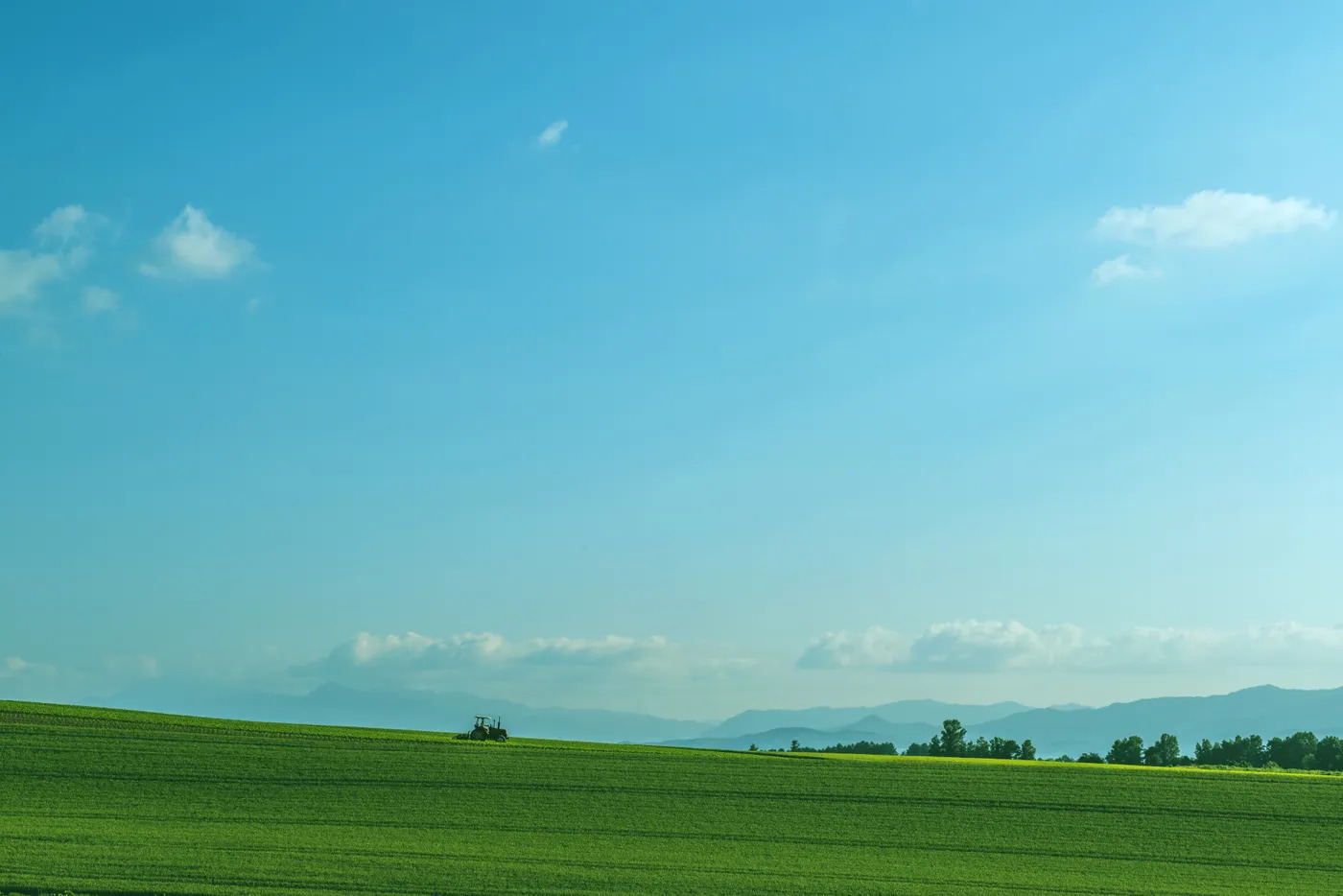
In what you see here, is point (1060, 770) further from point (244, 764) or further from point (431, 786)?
point (244, 764)

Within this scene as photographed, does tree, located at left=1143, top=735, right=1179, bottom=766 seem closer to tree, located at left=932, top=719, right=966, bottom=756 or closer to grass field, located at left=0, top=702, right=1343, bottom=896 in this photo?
tree, located at left=932, top=719, right=966, bottom=756

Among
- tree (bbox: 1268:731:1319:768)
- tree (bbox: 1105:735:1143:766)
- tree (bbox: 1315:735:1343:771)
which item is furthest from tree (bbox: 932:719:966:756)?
tree (bbox: 1315:735:1343:771)

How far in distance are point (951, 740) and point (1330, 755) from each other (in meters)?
31.4

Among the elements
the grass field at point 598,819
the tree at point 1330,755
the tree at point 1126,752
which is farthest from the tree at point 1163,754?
the grass field at point 598,819

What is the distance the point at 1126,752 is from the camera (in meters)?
88.1

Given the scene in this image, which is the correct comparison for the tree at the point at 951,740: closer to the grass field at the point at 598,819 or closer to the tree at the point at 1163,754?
the tree at the point at 1163,754

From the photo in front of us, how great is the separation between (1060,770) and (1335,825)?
42.7 ft

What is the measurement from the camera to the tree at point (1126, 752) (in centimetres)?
8669

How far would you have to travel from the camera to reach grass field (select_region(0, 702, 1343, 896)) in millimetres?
32656

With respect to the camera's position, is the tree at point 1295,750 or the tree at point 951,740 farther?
the tree at point 951,740

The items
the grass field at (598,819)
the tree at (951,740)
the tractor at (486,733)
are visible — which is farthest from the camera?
the tree at (951,740)

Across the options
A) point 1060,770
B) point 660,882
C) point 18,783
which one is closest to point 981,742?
point 1060,770

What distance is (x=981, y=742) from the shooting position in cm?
9681

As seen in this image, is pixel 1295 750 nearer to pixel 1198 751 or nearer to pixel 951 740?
pixel 1198 751
